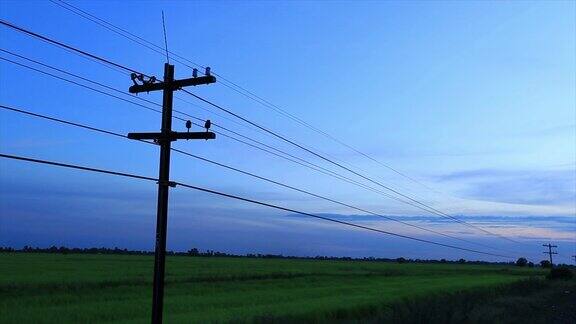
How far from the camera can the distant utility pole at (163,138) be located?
13.0 metres

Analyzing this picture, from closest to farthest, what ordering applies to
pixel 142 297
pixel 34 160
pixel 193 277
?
pixel 34 160, pixel 142 297, pixel 193 277

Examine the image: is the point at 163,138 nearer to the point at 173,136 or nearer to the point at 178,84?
the point at 173,136

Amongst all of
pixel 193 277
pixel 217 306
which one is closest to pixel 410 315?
pixel 217 306

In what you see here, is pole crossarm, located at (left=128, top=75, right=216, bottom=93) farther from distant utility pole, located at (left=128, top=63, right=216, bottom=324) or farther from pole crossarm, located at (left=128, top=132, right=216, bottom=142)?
pole crossarm, located at (left=128, top=132, right=216, bottom=142)

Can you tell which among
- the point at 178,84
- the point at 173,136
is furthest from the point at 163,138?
the point at 178,84

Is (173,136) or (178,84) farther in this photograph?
(178,84)

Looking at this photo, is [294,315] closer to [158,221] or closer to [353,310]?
[353,310]

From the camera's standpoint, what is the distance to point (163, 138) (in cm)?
1329

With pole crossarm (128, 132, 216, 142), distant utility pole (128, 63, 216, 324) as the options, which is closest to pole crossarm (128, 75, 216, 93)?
→ distant utility pole (128, 63, 216, 324)

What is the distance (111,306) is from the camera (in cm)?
2762

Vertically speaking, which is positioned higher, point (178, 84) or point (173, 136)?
point (178, 84)

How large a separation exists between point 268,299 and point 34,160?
2636cm

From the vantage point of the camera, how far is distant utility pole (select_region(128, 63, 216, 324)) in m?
13.0

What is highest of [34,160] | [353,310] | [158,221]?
[34,160]
